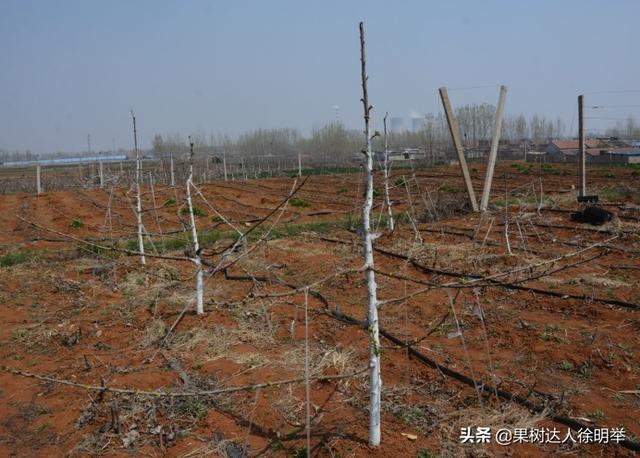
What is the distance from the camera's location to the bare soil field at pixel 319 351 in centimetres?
299

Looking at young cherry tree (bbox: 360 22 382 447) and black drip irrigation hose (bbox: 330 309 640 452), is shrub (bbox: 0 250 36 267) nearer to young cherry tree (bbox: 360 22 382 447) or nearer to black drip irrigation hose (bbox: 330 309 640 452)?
black drip irrigation hose (bbox: 330 309 640 452)

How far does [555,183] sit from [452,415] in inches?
643

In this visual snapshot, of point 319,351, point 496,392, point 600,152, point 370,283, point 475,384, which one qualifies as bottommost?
point 319,351

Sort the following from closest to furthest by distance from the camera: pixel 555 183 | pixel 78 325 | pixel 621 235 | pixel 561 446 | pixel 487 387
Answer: pixel 561 446, pixel 487 387, pixel 78 325, pixel 621 235, pixel 555 183

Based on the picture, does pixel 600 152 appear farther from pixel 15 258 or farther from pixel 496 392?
pixel 496 392

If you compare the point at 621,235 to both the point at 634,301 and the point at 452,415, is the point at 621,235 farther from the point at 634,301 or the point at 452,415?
the point at 452,415

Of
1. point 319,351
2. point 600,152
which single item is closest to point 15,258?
point 319,351

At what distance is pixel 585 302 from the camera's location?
497 cm

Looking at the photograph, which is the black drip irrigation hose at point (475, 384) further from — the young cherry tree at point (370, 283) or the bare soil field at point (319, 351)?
the young cherry tree at point (370, 283)

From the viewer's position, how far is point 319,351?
13.8 feet

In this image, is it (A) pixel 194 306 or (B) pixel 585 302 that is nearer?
(B) pixel 585 302

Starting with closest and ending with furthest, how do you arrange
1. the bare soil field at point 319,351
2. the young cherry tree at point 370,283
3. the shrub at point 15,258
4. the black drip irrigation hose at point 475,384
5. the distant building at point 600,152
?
the young cherry tree at point 370,283
the black drip irrigation hose at point 475,384
the bare soil field at point 319,351
the shrub at point 15,258
the distant building at point 600,152

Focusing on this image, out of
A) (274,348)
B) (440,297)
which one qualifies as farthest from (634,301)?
(274,348)

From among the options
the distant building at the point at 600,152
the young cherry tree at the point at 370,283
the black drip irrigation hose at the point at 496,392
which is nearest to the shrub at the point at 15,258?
the black drip irrigation hose at the point at 496,392
